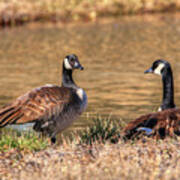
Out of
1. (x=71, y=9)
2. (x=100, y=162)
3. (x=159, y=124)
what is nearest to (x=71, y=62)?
(x=159, y=124)

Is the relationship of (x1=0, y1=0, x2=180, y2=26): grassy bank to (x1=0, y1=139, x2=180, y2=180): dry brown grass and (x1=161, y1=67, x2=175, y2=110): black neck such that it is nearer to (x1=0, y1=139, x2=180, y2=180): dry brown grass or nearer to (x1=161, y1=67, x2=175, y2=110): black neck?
(x1=161, y1=67, x2=175, y2=110): black neck

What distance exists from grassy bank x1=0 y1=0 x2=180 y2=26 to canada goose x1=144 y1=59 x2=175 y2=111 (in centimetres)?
2383

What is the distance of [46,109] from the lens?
9.43 m

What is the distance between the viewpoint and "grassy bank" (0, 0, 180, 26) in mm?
34875

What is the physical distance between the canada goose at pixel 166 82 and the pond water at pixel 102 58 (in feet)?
6.58

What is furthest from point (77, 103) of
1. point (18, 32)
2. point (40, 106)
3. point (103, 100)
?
point (18, 32)

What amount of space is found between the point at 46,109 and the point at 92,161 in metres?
2.56

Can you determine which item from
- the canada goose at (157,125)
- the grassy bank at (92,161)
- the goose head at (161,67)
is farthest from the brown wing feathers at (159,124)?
the goose head at (161,67)

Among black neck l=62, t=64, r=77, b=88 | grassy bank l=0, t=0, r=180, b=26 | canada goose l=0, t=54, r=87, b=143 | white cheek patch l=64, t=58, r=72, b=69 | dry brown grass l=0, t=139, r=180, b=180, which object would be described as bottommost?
dry brown grass l=0, t=139, r=180, b=180

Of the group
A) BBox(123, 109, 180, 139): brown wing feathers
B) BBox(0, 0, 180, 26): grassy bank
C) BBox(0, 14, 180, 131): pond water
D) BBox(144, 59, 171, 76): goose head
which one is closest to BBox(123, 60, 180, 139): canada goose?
BBox(123, 109, 180, 139): brown wing feathers

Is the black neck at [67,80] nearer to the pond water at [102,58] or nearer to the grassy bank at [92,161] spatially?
the pond water at [102,58]

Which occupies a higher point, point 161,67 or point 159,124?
point 161,67

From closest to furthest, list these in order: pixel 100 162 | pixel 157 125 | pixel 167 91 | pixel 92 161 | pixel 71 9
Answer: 1. pixel 100 162
2. pixel 92 161
3. pixel 157 125
4. pixel 167 91
5. pixel 71 9

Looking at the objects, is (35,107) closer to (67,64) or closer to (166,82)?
(67,64)
